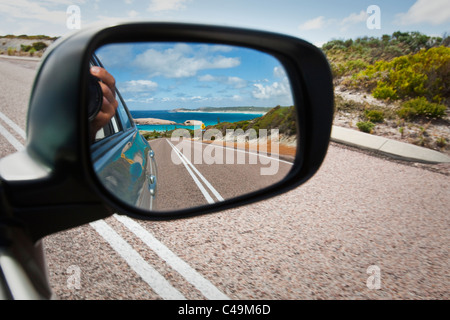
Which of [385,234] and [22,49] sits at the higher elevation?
[22,49]

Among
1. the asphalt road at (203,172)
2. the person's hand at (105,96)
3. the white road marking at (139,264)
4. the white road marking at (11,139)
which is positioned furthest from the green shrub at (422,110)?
the person's hand at (105,96)

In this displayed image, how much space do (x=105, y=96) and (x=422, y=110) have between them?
1338 centimetres

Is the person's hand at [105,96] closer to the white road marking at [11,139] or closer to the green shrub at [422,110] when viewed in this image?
the white road marking at [11,139]

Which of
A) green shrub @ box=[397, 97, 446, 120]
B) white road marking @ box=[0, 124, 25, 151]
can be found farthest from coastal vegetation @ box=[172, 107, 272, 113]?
green shrub @ box=[397, 97, 446, 120]

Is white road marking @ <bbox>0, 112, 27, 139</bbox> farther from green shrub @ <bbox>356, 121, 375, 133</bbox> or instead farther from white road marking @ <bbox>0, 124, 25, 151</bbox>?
green shrub @ <bbox>356, 121, 375, 133</bbox>

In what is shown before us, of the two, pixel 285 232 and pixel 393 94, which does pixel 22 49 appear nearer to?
pixel 393 94

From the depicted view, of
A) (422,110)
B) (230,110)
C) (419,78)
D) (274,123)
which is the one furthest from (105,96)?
(419,78)

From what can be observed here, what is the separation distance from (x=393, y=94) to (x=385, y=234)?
43.7 feet

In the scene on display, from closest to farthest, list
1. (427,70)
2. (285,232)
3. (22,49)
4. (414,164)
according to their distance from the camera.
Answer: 1. (285,232)
2. (414,164)
3. (427,70)
4. (22,49)

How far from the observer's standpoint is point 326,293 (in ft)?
8.73

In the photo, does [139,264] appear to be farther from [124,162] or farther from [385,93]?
[385,93]

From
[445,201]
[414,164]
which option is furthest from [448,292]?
[414,164]

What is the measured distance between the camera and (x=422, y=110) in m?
11.7

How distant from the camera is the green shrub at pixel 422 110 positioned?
37.7ft
